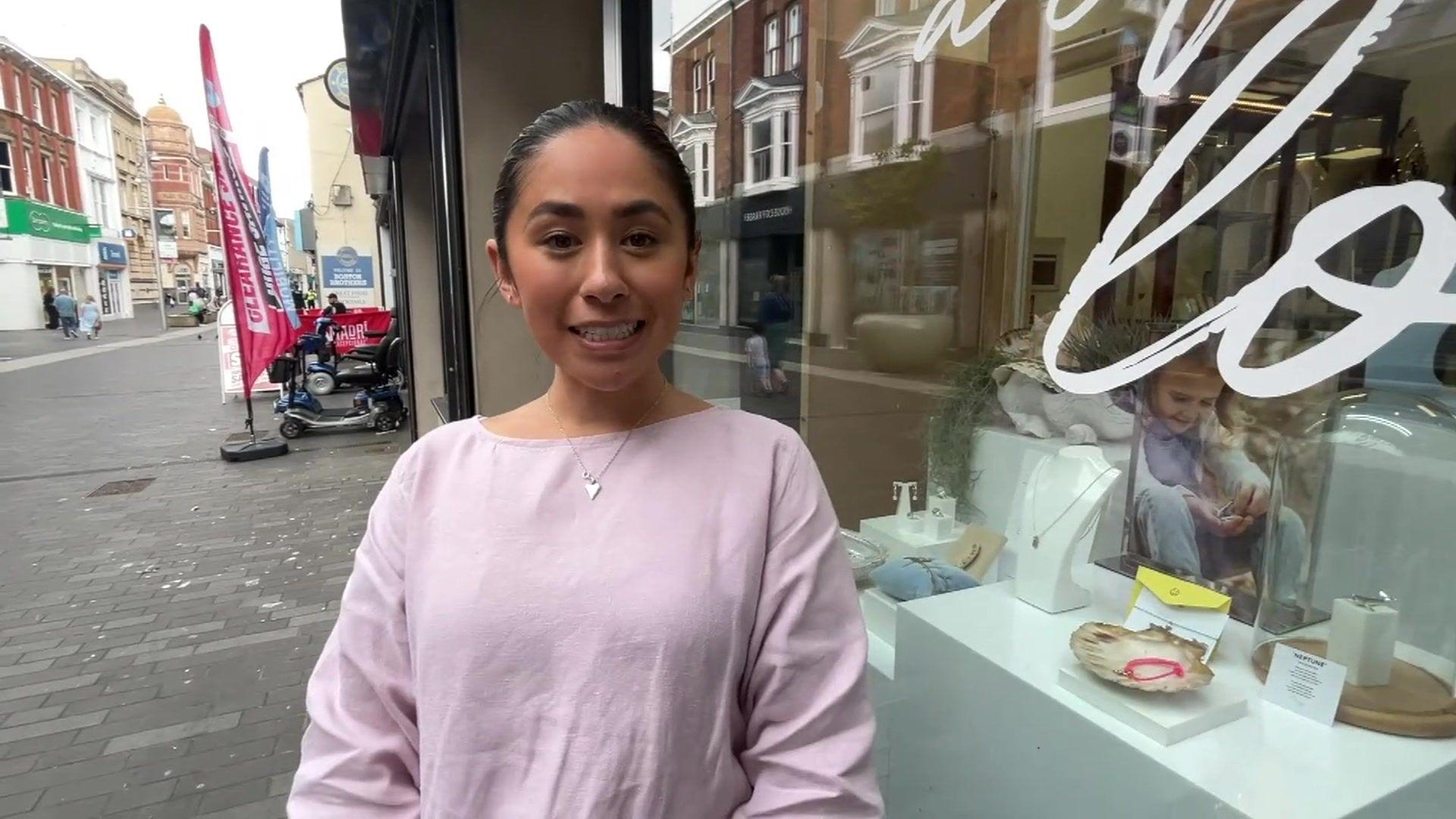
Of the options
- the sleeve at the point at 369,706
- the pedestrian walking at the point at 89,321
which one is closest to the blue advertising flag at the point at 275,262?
the sleeve at the point at 369,706

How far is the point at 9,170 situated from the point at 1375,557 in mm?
40958

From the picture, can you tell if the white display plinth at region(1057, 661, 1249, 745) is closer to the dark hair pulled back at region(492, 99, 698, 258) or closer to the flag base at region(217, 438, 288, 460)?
the dark hair pulled back at region(492, 99, 698, 258)

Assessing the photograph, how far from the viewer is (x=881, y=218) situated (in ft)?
10.0

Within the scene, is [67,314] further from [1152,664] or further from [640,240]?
[1152,664]

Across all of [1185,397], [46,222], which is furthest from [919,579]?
[46,222]

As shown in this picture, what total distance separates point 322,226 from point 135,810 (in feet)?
74.8

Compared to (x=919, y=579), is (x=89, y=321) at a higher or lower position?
lower

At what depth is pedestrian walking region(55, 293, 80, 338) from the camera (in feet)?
75.6

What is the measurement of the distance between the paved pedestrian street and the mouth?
7.57 ft

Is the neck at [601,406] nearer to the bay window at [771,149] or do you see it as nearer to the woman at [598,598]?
the woman at [598,598]

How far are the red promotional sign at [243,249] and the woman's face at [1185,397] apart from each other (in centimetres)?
703

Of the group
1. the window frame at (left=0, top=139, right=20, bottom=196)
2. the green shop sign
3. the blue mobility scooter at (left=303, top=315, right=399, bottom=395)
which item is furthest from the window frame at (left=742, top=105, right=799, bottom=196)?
the window frame at (left=0, top=139, right=20, bottom=196)

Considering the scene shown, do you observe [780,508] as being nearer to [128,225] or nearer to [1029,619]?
[1029,619]

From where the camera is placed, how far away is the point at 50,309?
27281mm
